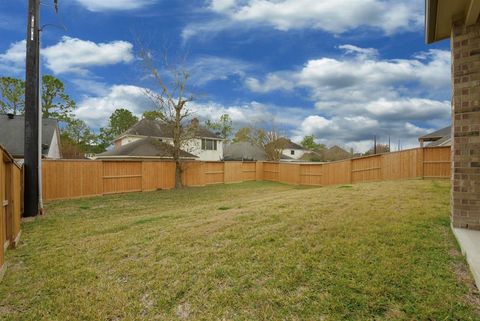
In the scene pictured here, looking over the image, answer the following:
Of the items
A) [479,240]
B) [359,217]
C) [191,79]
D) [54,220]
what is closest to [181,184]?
[191,79]

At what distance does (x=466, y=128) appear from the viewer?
3.67 meters

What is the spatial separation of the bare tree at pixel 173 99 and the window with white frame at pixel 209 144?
42.6ft

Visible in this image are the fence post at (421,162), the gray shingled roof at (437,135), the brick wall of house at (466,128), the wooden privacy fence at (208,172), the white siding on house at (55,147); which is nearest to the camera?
the brick wall of house at (466,128)

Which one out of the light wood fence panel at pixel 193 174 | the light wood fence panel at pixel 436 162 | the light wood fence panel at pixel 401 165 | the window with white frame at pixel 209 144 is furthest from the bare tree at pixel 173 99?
the window with white frame at pixel 209 144

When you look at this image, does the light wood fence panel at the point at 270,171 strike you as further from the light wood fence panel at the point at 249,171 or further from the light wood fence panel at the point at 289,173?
the light wood fence panel at the point at 249,171

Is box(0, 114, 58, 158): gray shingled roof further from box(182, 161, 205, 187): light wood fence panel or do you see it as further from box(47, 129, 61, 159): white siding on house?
box(182, 161, 205, 187): light wood fence panel

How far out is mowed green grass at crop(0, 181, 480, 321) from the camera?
2512 millimetres

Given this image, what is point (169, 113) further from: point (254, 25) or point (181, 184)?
point (254, 25)

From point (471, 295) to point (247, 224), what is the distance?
3224 mm

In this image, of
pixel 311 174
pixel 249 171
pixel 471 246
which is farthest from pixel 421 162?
pixel 249 171

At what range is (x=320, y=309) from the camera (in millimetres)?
2447

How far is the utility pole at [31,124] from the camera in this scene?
809 centimetres

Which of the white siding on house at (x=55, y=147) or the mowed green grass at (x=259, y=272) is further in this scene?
the white siding on house at (x=55, y=147)

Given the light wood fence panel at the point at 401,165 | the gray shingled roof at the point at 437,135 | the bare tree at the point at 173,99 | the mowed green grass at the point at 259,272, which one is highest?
the bare tree at the point at 173,99
